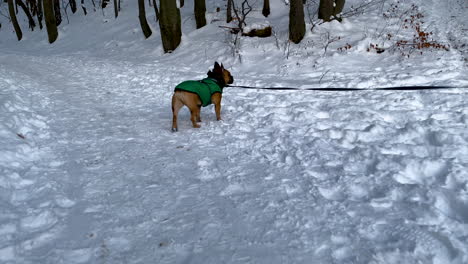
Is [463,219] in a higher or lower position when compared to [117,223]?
higher

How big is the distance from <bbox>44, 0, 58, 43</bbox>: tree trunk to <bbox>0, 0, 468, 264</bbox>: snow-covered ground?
51.9 feet

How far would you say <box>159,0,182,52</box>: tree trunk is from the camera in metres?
13.1

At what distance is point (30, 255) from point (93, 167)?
1540 mm

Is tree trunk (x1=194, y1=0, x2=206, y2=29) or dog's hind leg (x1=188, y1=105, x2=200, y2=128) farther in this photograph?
tree trunk (x1=194, y1=0, x2=206, y2=29)

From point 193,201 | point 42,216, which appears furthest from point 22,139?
point 193,201

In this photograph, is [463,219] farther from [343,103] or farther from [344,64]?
[344,64]

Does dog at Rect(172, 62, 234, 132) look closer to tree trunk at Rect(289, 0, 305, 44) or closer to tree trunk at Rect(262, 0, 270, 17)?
tree trunk at Rect(289, 0, 305, 44)

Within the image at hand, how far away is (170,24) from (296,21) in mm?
5903

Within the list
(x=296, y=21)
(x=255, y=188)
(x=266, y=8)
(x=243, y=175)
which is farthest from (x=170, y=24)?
(x=255, y=188)

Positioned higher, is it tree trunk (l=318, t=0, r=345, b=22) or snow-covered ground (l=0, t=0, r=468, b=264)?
tree trunk (l=318, t=0, r=345, b=22)

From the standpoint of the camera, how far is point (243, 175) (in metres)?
3.40

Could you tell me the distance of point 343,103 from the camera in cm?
566

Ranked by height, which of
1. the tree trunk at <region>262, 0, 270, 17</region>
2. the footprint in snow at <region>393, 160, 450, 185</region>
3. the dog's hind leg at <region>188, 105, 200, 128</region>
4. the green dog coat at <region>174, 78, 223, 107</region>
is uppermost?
the tree trunk at <region>262, 0, 270, 17</region>

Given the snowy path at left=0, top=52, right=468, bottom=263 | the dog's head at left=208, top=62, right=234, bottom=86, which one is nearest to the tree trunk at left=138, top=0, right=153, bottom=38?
the snowy path at left=0, top=52, right=468, bottom=263
